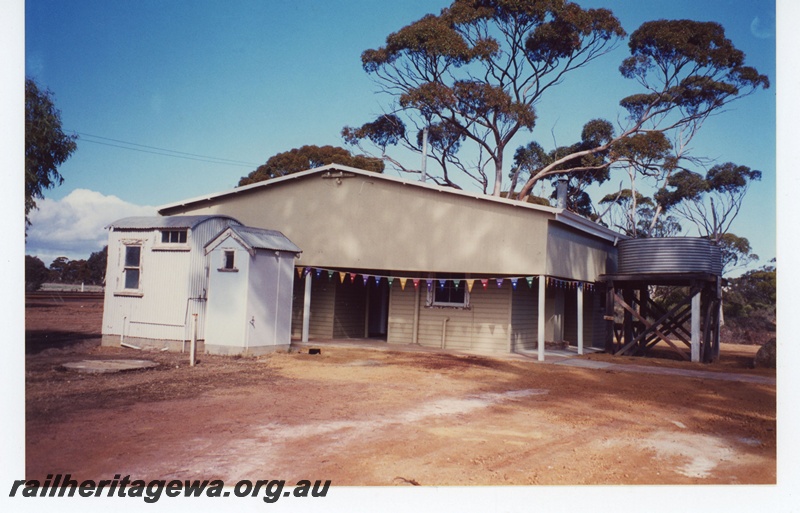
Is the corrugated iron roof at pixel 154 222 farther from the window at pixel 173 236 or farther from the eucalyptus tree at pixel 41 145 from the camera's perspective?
the eucalyptus tree at pixel 41 145

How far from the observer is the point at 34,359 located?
11445 mm

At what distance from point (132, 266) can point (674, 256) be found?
1386cm

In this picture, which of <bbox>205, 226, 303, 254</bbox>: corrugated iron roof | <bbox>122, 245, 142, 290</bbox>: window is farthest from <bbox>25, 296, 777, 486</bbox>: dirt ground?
<bbox>205, 226, 303, 254</bbox>: corrugated iron roof

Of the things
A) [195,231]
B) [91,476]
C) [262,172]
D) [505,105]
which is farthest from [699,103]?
[91,476]

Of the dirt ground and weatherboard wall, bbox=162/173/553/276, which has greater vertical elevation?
weatherboard wall, bbox=162/173/553/276

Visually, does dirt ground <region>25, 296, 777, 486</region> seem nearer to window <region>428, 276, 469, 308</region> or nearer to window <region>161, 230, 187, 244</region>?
window <region>161, 230, 187, 244</region>

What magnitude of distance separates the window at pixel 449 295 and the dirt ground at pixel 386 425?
4805mm

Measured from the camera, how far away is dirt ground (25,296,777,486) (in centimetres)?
661

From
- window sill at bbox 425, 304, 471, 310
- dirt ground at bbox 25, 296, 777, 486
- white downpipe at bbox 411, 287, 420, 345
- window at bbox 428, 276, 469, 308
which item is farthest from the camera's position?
white downpipe at bbox 411, 287, 420, 345

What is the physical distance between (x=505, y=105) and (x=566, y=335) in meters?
9.38

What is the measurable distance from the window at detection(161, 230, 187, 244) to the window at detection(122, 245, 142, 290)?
0.68 meters

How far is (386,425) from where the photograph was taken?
820 cm

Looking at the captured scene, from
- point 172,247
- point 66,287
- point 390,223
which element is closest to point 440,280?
point 390,223
